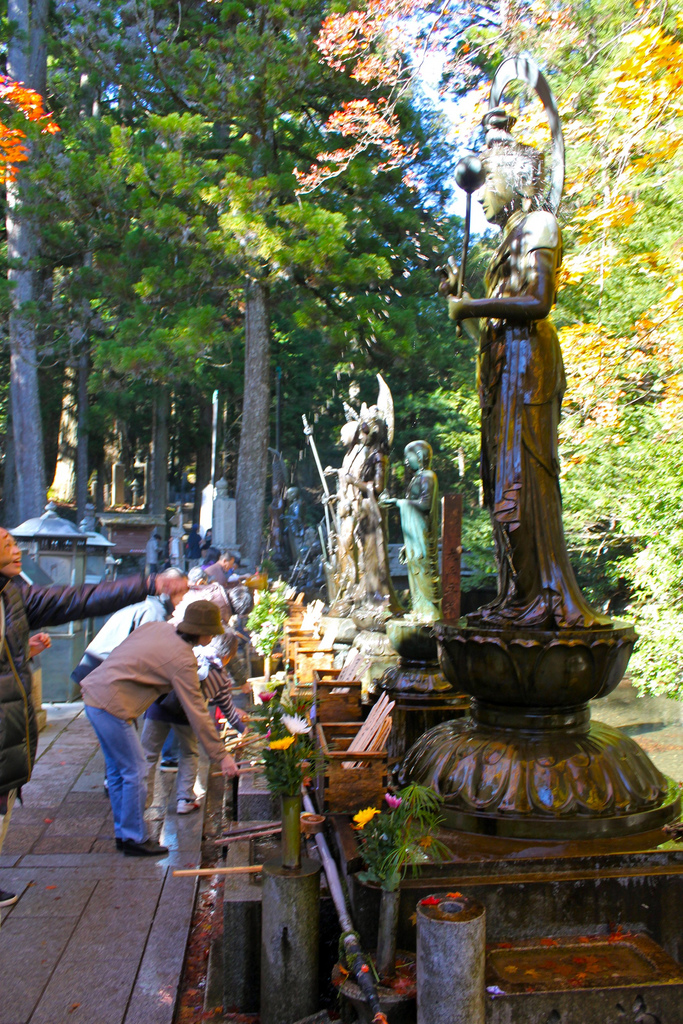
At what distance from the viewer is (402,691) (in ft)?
18.0

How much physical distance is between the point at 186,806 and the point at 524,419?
12.2ft

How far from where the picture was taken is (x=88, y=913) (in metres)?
4.16

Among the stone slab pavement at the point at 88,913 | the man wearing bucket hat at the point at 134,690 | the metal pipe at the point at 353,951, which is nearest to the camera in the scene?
the metal pipe at the point at 353,951

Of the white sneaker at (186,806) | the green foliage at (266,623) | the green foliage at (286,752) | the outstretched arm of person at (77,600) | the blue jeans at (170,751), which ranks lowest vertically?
the blue jeans at (170,751)

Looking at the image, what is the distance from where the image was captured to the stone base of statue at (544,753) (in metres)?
3.40

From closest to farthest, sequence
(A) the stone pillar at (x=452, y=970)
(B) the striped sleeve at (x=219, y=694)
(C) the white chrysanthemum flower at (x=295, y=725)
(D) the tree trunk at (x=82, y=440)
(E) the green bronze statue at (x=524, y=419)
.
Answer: (A) the stone pillar at (x=452, y=970) < (C) the white chrysanthemum flower at (x=295, y=725) < (E) the green bronze statue at (x=524, y=419) < (B) the striped sleeve at (x=219, y=694) < (D) the tree trunk at (x=82, y=440)

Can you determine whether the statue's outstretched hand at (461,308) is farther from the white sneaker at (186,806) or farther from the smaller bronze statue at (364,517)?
the smaller bronze statue at (364,517)

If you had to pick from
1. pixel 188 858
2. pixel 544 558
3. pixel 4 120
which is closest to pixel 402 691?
pixel 188 858

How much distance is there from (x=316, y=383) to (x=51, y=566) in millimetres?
19145

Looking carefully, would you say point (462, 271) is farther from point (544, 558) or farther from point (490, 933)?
point (490, 933)

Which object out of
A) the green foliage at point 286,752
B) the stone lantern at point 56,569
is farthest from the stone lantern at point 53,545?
the green foliage at point 286,752

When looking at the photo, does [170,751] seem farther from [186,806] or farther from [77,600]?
[77,600]

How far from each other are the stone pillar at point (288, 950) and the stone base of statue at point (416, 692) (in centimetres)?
200

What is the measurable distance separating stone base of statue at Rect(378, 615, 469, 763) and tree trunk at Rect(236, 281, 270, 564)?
521 inches
